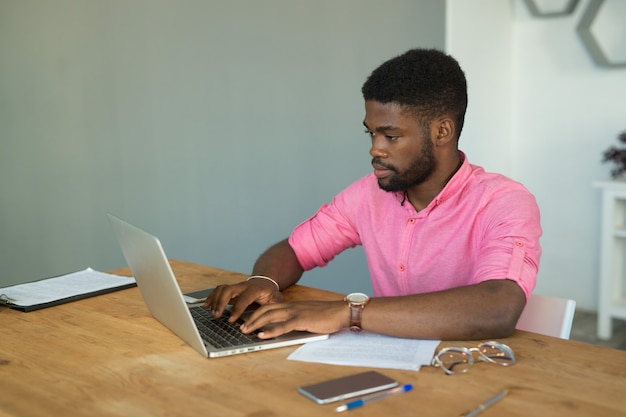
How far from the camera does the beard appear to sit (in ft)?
6.00

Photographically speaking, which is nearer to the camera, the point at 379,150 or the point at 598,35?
the point at 379,150

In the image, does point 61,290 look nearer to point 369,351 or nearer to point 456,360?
point 369,351

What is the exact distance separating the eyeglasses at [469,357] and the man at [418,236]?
0.07 meters

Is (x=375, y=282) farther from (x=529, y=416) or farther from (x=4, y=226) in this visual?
(x=4, y=226)

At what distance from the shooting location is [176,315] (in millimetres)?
1468

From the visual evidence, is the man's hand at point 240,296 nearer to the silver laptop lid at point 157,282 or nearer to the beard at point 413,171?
the silver laptop lid at point 157,282

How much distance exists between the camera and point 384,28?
391 cm

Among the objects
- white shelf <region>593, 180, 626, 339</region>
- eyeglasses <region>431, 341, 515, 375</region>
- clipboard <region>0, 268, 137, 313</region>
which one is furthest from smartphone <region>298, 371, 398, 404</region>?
white shelf <region>593, 180, 626, 339</region>

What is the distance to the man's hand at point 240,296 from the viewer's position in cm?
166

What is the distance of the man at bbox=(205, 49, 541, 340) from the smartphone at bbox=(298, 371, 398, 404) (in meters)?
0.24

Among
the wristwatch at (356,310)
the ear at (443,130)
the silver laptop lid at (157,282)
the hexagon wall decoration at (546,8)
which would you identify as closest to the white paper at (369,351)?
the wristwatch at (356,310)

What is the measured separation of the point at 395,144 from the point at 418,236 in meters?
A: 0.25

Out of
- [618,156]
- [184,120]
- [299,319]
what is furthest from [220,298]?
[618,156]

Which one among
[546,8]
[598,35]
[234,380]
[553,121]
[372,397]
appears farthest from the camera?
[553,121]
